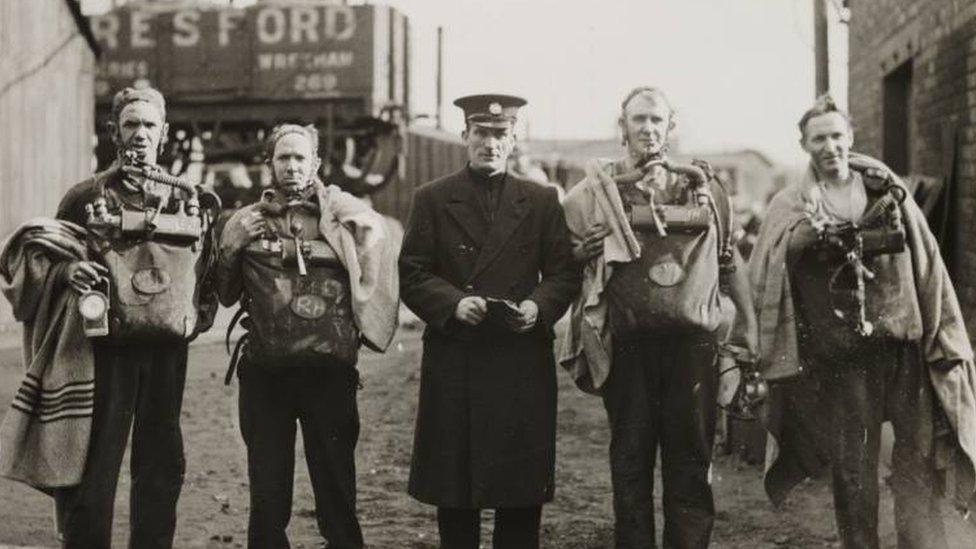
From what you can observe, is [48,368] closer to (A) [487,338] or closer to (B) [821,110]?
(A) [487,338]

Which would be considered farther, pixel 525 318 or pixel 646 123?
pixel 646 123

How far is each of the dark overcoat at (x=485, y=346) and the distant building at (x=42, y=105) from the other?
8.34m

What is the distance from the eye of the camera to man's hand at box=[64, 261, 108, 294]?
13.8 ft

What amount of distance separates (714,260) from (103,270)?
222 centimetres

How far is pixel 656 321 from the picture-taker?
4.41 metres

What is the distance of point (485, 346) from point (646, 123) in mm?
1031

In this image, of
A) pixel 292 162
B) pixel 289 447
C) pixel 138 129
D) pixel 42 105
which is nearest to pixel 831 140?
pixel 292 162

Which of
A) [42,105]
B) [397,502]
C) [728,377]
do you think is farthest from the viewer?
[42,105]

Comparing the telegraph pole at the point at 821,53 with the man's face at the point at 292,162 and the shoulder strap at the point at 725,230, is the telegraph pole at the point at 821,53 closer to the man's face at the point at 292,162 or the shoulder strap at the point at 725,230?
the shoulder strap at the point at 725,230

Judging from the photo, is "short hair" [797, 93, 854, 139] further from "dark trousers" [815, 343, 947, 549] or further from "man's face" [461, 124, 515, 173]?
"man's face" [461, 124, 515, 173]

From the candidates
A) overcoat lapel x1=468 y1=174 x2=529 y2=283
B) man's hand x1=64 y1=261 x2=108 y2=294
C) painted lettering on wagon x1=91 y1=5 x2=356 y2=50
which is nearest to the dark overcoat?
overcoat lapel x1=468 y1=174 x2=529 y2=283

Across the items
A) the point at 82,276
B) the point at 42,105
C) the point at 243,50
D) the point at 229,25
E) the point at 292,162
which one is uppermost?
the point at 229,25

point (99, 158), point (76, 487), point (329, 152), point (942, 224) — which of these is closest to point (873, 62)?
point (942, 224)

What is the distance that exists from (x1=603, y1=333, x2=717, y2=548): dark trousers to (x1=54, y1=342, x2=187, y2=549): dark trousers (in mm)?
1652
